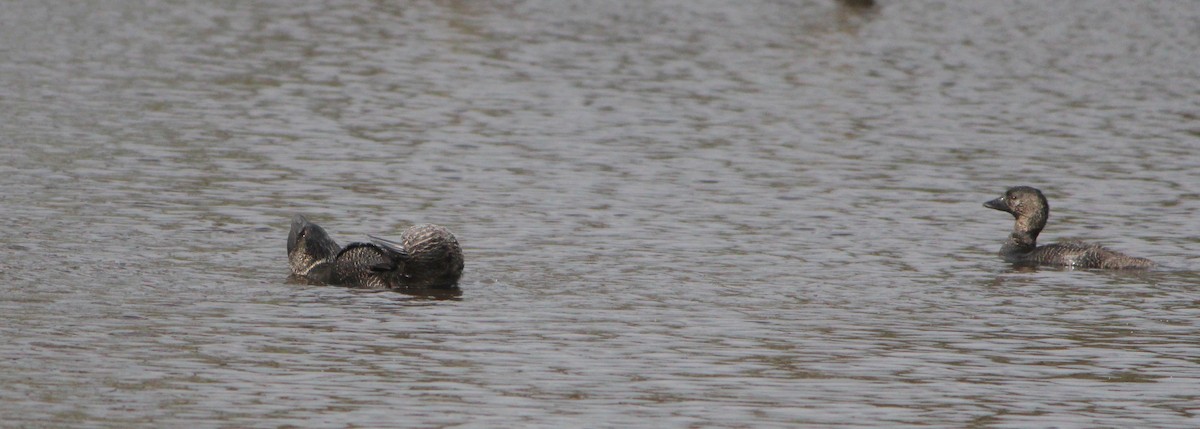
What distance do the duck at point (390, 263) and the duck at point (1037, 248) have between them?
17.0ft

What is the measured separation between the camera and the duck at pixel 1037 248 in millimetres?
15656

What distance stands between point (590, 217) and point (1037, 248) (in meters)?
3.99

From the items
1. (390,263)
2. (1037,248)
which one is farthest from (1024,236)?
(390,263)

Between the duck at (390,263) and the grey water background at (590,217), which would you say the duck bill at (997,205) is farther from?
Result: the duck at (390,263)

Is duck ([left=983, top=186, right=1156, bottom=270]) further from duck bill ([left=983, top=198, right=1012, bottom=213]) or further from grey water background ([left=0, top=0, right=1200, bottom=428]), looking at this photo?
grey water background ([left=0, top=0, right=1200, bottom=428])

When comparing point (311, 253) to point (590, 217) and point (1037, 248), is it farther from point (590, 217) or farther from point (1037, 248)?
point (1037, 248)

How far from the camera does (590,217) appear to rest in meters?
17.6

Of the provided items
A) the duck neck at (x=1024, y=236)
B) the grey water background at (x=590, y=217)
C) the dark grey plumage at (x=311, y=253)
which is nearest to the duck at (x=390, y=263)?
the dark grey plumage at (x=311, y=253)

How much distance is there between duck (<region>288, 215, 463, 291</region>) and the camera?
45.4 ft

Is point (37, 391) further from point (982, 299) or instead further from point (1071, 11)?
point (1071, 11)

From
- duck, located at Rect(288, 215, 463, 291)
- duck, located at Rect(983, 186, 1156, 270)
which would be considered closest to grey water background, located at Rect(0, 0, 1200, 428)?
duck, located at Rect(983, 186, 1156, 270)

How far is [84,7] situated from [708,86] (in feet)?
41.7

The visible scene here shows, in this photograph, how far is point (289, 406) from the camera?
9.84m

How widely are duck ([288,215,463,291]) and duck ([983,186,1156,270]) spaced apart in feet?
17.0
